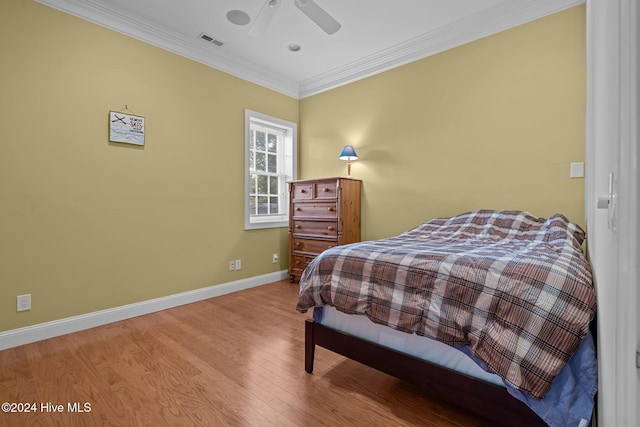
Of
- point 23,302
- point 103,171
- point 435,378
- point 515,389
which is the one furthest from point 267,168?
point 515,389

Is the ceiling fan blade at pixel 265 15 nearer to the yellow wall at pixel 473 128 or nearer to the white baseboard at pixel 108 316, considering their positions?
the yellow wall at pixel 473 128

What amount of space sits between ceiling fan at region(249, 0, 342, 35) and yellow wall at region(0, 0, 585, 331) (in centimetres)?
136

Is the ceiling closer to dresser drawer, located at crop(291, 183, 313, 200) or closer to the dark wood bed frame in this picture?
dresser drawer, located at crop(291, 183, 313, 200)

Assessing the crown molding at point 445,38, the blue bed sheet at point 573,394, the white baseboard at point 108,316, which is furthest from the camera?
the crown molding at point 445,38

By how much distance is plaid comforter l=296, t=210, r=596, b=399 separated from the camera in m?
1.14

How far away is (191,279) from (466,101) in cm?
339

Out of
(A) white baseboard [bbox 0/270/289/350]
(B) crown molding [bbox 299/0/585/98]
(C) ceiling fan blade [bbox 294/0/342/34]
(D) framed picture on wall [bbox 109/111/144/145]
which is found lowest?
(A) white baseboard [bbox 0/270/289/350]

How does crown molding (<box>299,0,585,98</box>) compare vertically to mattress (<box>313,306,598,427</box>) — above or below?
above

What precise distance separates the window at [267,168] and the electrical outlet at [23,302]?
6.73 ft

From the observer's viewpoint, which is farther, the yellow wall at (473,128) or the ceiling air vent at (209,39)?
the ceiling air vent at (209,39)

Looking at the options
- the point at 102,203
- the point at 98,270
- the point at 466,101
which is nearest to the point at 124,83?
the point at 102,203

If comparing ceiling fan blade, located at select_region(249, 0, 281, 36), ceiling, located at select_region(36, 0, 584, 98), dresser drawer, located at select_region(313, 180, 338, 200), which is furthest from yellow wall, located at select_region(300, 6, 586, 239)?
ceiling fan blade, located at select_region(249, 0, 281, 36)

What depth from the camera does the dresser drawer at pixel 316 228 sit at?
3.69 meters

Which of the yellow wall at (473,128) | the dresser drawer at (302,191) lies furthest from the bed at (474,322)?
the dresser drawer at (302,191)
